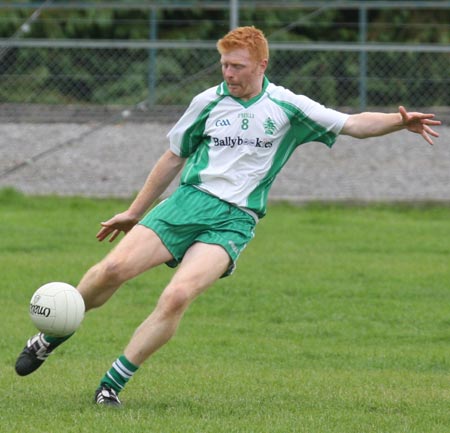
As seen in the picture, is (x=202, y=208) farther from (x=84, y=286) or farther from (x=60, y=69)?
(x=60, y=69)

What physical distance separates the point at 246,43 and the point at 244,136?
1.71 feet

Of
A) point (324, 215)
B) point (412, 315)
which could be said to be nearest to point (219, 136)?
point (412, 315)

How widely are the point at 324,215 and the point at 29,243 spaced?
161 inches

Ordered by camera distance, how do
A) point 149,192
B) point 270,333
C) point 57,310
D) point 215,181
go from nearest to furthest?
1. point 57,310
2. point 215,181
3. point 149,192
4. point 270,333

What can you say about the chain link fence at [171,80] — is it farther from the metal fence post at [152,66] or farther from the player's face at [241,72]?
the player's face at [241,72]

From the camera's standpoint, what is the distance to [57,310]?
6504 mm

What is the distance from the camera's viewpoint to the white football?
6.50 metres

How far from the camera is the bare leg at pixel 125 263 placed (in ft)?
21.5

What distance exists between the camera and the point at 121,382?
6570 mm

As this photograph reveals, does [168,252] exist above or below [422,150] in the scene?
above

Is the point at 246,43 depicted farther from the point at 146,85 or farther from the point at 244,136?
the point at 146,85

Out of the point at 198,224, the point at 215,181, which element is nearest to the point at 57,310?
the point at 198,224

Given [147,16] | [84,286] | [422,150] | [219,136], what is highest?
[219,136]

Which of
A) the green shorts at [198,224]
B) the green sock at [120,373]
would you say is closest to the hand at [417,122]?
the green shorts at [198,224]
